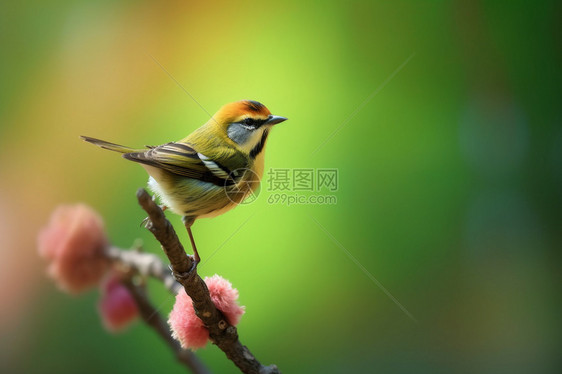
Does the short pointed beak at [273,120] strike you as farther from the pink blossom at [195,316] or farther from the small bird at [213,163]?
the pink blossom at [195,316]

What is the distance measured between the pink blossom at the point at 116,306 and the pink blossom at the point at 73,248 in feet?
0.08

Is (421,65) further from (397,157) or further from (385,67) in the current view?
(397,157)

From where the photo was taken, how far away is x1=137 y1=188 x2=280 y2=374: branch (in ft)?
1.30

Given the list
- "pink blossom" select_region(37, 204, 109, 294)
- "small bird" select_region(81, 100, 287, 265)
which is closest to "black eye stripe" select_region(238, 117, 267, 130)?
"small bird" select_region(81, 100, 287, 265)

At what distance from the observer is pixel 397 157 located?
114 cm

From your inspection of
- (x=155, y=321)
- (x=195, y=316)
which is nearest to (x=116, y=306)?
(x=155, y=321)

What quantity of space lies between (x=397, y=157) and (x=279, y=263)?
0.40 meters

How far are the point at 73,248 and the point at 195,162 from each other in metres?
0.26

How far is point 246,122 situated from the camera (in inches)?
24.6

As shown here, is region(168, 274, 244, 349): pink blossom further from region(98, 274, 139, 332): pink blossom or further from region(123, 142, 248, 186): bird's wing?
region(98, 274, 139, 332): pink blossom

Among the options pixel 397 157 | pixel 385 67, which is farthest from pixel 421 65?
pixel 397 157

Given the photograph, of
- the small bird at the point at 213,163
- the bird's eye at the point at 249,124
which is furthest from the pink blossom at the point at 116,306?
the bird's eye at the point at 249,124

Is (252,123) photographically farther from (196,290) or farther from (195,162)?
(196,290)

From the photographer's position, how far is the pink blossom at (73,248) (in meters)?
0.69
